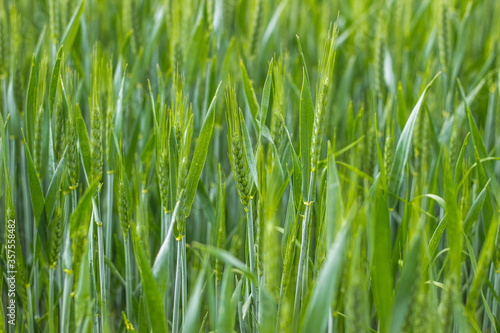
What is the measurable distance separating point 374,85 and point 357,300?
0.89 meters

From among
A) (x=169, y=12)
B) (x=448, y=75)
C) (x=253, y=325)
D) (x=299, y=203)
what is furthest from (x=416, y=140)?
(x=169, y=12)

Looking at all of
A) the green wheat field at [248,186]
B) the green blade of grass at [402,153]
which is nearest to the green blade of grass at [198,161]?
the green wheat field at [248,186]

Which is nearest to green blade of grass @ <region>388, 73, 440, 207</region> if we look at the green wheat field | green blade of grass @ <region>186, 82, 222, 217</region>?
the green wheat field

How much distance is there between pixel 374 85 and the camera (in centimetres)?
130

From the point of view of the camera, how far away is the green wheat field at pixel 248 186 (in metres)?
0.61

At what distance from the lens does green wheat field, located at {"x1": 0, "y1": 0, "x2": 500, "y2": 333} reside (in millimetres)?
611

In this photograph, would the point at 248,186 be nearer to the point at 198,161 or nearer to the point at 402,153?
the point at 198,161

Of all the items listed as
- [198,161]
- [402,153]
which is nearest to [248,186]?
[198,161]

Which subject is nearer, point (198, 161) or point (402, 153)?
point (198, 161)

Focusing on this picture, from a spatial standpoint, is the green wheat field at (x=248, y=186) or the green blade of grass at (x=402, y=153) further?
the green blade of grass at (x=402, y=153)

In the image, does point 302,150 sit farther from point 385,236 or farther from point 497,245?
point 497,245

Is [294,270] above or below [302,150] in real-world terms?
below

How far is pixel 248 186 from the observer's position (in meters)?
0.73

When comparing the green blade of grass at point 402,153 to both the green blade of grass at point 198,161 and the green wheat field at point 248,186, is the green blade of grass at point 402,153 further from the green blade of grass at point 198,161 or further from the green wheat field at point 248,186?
the green blade of grass at point 198,161
